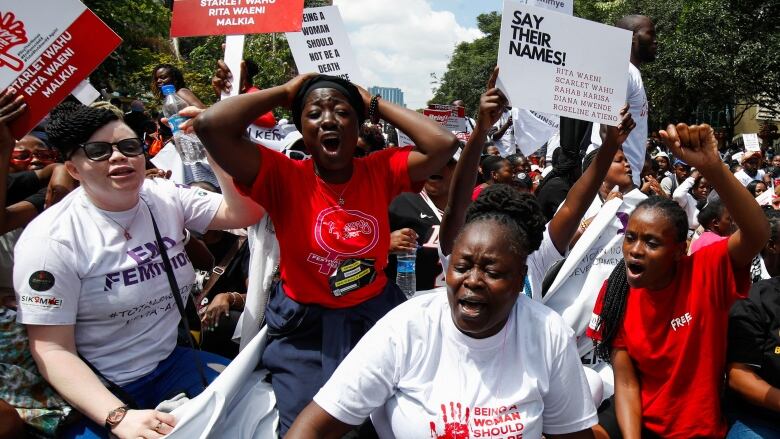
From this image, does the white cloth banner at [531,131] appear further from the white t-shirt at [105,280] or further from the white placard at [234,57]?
the white t-shirt at [105,280]

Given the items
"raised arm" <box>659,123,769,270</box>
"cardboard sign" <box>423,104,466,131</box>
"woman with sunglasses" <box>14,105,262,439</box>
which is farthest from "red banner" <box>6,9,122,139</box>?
"cardboard sign" <box>423,104,466,131</box>

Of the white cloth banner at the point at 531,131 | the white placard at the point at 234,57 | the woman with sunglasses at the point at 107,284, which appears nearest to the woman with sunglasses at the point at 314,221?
the woman with sunglasses at the point at 107,284

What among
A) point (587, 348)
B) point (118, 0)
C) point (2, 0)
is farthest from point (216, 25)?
point (118, 0)

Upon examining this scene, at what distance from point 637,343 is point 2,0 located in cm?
334

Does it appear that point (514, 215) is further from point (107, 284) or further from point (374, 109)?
point (107, 284)

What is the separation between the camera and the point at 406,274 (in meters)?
Result: 3.65

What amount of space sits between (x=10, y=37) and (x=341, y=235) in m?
1.83

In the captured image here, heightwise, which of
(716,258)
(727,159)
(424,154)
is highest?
(424,154)

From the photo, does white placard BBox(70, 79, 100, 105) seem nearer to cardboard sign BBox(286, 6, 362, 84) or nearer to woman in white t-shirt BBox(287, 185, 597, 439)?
cardboard sign BBox(286, 6, 362, 84)

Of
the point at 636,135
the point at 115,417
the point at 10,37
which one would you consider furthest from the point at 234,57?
the point at 636,135

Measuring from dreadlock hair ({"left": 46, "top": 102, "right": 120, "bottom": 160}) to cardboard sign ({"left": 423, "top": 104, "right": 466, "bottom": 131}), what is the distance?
5.19 meters

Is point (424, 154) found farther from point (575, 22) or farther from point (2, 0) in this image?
point (2, 0)

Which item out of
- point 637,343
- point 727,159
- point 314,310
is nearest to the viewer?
point 314,310

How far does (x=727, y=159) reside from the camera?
619 inches
